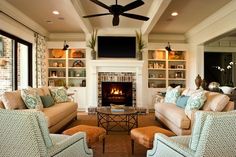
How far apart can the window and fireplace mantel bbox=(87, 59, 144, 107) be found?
6.35ft

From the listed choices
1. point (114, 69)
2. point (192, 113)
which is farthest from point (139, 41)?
point (192, 113)

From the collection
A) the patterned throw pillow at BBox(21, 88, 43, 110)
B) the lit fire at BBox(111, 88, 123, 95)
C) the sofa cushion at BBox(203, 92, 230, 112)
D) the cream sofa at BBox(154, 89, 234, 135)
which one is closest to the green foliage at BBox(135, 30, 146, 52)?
the lit fire at BBox(111, 88, 123, 95)

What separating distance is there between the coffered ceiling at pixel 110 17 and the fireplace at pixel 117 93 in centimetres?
195

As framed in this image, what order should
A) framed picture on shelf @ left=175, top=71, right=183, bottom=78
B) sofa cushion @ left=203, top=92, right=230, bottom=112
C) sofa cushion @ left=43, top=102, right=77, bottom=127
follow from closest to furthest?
sofa cushion @ left=203, top=92, right=230, bottom=112, sofa cushion @ left=43, top=102, right=77, bottom=127, framed picture on shelf @ left=175, top=71, right=183, bottom=78

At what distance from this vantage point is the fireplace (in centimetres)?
750

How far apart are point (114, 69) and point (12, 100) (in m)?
3.98

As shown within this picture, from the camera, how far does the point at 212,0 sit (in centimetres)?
457

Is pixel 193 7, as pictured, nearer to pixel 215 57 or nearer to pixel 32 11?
pixel 32 11

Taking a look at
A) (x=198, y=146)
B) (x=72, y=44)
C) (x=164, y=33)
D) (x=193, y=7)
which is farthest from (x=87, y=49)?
(x=198, y=146)

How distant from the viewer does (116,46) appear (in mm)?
7355

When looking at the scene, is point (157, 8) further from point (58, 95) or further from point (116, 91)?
point (116, 91)

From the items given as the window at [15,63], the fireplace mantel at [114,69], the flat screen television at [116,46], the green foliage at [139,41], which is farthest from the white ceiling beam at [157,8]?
the window at [15,63]

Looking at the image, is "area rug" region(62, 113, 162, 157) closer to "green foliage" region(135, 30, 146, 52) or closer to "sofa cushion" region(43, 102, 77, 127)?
"sofa cushion" region(43, 102, 77, 127)

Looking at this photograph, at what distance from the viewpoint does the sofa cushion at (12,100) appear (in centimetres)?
365
